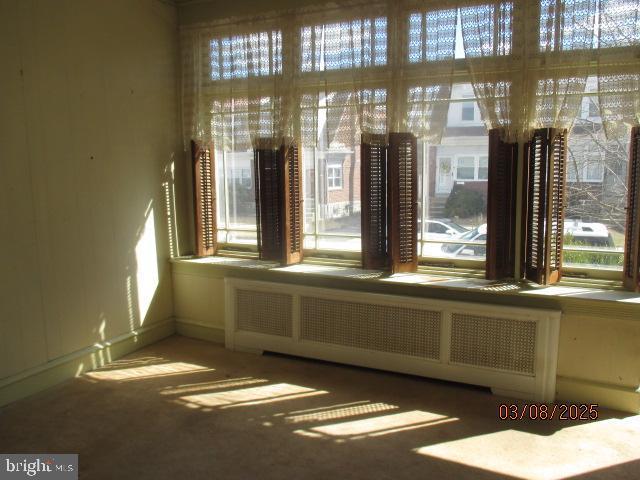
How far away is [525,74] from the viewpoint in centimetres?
344

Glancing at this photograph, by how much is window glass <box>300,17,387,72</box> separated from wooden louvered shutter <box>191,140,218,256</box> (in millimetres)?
1237

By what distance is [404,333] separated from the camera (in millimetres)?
→ 3814

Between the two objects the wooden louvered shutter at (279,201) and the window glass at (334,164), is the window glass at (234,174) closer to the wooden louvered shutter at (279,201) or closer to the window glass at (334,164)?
the wooden louvered shutter at (279,201)

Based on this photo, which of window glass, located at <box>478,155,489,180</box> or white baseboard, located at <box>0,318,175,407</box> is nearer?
white baseboard, located at <box>0,318,175,407</box>

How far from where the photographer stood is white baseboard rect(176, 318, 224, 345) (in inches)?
184

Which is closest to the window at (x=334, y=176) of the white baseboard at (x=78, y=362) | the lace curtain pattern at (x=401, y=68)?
the lace curtain pattern at (x=401, y=68)

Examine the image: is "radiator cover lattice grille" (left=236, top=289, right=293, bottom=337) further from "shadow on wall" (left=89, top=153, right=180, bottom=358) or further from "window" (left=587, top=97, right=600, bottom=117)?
"window" (left=587, top=97, right=600, bottom=117)

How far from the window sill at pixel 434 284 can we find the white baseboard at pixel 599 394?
0.48 m

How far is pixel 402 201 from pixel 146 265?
234cm

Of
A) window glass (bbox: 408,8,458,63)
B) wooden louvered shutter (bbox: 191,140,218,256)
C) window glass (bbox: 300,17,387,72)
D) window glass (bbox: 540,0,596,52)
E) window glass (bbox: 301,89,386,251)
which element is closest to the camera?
window glass (bbox: 540,0,596,52)

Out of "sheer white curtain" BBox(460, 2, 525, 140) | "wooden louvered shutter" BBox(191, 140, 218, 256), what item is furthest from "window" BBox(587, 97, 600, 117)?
"wooden louvered shutter" BBox(191, 140, 218, 256)

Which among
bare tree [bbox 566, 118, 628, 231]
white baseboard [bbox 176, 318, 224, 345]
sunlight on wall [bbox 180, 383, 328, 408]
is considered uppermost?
bare tree [bbox 566, 118, 628, 231]

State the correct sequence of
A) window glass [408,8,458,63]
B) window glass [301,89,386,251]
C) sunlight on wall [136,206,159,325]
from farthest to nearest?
sunlight on wall [136,206,159,325] → window glass [301,89,386,251] → window glass [408,8,458,63]

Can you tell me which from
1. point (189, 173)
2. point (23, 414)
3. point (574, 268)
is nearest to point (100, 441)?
point (23, 414)
